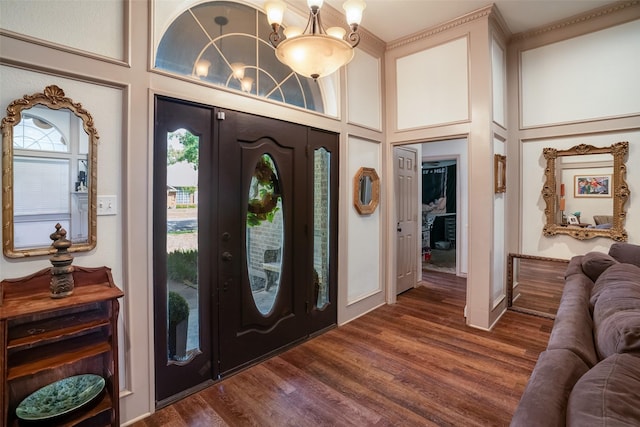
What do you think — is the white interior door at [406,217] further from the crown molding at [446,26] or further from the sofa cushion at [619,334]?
the sofa cushion at [619,334]

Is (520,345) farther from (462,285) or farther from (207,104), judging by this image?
(207,104)

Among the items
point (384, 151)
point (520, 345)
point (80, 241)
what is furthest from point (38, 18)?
point (520, 345)

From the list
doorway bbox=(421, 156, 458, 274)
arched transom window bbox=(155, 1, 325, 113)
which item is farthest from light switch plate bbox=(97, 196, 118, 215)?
doorway bbox=(421, 156, 458, 274)

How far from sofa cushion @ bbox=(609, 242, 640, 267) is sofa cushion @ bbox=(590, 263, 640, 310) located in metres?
1.07

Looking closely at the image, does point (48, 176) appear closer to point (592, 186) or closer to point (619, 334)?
point (619, 334)

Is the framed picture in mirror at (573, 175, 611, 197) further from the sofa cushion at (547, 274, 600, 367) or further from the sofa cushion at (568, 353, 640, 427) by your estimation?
the sofa cushion at (568, 353, 640, 427)

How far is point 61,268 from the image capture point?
161 centimetres

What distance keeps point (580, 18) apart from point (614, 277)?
3193mm

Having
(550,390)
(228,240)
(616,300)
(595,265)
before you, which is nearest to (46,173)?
(228,240)

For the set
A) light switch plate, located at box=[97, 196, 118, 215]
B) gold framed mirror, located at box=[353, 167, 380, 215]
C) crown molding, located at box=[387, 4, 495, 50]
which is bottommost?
light switch plate, located at box=[97, 196, 118, 215]

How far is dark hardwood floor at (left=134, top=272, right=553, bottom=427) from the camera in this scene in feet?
6.70

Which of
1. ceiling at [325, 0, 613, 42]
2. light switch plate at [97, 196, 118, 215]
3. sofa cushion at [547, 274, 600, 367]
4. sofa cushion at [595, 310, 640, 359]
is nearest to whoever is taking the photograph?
sofa cushion at [595, 310, 640, 359]

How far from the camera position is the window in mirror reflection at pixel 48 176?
63.9 inches

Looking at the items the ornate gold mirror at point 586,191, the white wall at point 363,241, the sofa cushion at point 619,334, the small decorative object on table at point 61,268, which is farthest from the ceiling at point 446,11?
the sofa cushion at point 619,334
